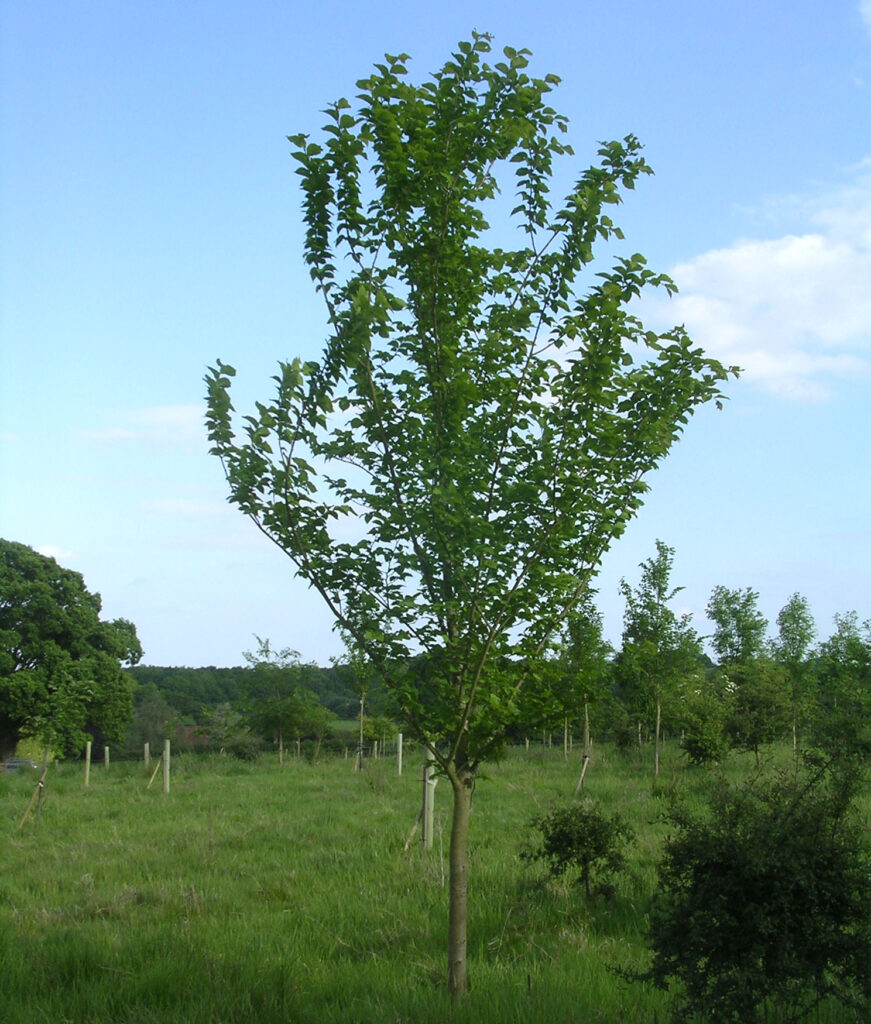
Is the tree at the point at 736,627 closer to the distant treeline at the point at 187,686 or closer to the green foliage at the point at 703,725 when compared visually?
the green foliage at the point at 703,725

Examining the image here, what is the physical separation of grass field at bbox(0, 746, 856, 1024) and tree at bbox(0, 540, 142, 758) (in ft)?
76.1

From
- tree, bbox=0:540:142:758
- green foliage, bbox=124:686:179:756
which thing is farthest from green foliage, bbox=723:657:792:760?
green foliage, bbox=124:686:179:756

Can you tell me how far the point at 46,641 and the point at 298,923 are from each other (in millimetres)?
34923

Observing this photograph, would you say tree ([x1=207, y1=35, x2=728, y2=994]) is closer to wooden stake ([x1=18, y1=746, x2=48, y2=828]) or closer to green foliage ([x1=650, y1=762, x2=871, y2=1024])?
green foliage ([x1=650, y1=762, x2=871, y2=1024])

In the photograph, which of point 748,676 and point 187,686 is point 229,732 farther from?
point 187,686

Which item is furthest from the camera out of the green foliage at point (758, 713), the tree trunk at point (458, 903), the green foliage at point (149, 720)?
the green foliage at point (149, 720)

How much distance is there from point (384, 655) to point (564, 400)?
1986mm

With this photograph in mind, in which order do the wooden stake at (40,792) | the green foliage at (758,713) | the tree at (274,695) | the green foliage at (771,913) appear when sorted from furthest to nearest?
the tree at (274,695) → the green foliage at (758,713) → the wooden stake at (40,792) → the green foliage at (771,913)

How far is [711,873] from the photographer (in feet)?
15.2

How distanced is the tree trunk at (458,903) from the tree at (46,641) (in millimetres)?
32577

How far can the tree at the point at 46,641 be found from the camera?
120 feet

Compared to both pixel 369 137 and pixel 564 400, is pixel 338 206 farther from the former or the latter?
pixel 564 400

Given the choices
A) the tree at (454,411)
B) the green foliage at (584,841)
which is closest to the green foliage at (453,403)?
the tree at (454,411)

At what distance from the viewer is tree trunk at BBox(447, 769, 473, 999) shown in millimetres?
5328
